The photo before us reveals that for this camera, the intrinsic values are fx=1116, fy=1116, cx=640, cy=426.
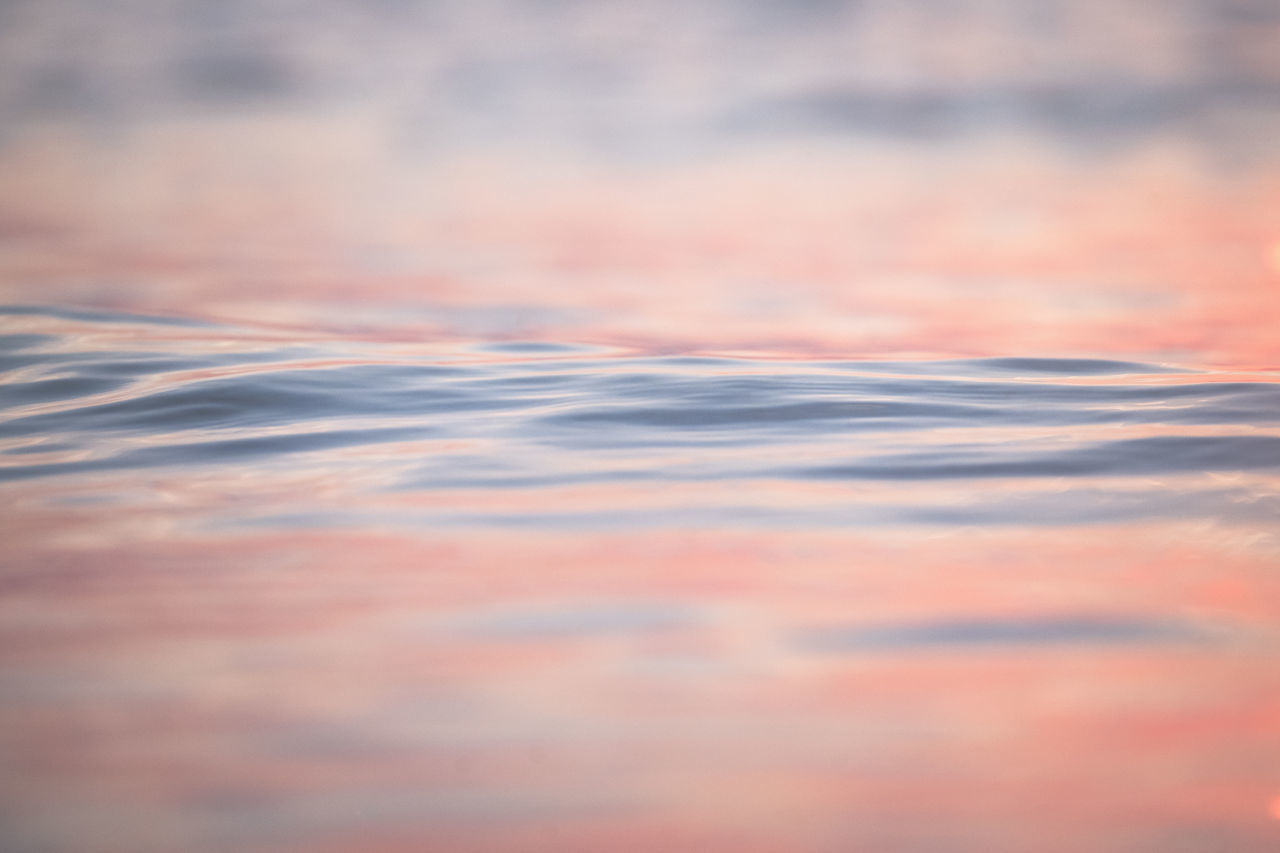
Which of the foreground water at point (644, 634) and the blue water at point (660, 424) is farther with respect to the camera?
the blue water at point (660, 424)

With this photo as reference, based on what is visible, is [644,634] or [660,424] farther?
[660,424]

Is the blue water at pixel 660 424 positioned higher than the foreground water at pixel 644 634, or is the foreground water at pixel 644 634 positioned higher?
the blue water at pixel 660 424

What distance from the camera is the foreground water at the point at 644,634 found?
1.96 feet

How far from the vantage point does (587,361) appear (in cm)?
263

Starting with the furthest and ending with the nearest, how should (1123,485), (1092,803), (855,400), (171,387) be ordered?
1. (171,387)
2. (855,400)
3. (1123,485)
4. (1092,803)

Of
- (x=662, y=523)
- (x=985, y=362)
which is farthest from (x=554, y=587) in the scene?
(x=985, y=362)

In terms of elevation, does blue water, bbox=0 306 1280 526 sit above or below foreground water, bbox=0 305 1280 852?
above

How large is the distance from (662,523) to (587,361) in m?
1.46

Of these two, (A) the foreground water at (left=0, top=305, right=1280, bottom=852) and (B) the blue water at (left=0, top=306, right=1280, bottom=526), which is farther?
(B) the blue water at (left=0, top=306, right=1280, bottom=526)

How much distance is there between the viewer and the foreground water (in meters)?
0.60

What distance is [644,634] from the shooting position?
0.86 metres

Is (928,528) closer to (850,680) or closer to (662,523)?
(662,523)

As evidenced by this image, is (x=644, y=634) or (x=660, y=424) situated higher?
(x=660, y=424)

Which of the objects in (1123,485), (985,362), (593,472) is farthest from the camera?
(985,362)
